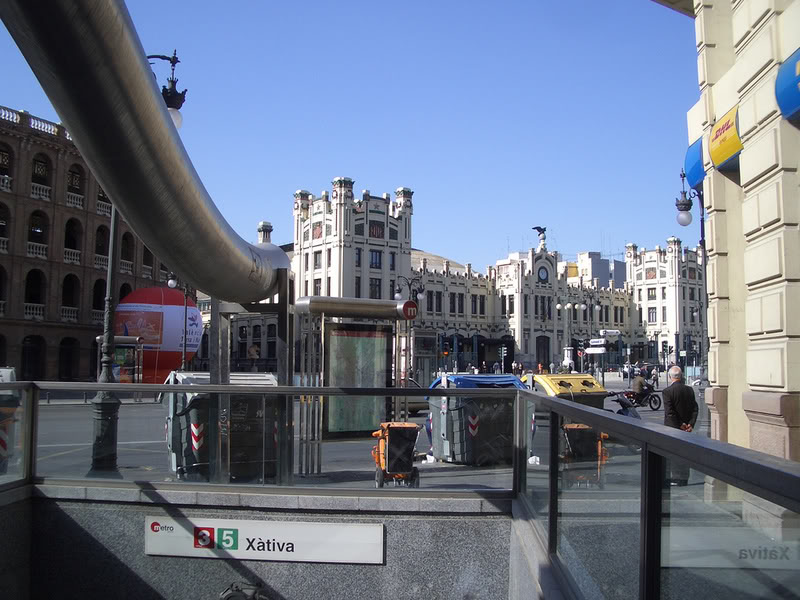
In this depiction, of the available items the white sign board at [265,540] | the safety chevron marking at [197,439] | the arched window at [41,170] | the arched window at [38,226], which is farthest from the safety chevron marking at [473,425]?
the arched window at [41,170]

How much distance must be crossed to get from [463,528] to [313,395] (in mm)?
1710

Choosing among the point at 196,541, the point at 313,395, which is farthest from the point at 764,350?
the point at 196,541

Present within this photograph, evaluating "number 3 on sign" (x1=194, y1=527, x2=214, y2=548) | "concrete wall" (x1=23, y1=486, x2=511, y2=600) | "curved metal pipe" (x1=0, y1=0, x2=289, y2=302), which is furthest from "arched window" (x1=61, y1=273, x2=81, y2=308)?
"curved metal pipe" (x1=0, y1=0, x2=289, y2=302)

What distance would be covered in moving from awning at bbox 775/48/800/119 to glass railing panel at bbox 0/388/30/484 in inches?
314

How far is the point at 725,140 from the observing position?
33.3 ft

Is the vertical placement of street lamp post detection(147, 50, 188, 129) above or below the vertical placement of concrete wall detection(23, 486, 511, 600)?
above

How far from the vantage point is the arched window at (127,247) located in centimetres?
5216

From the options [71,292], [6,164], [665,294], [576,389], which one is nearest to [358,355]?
[576,389]

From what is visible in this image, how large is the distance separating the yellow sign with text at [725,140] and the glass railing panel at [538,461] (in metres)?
5.93

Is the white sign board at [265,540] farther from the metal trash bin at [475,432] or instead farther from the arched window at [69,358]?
the arched window at [69,358]

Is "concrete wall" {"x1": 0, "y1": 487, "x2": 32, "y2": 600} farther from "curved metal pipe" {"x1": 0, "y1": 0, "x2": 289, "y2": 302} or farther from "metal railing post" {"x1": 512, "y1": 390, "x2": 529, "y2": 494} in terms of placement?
"metal railing post" {"x1": 512, "y1": 390, "x2": 529, "y2": 494}

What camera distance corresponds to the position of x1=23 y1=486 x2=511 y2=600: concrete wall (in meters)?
6.18

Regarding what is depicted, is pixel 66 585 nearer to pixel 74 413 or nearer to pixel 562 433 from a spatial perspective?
pixel 74 413

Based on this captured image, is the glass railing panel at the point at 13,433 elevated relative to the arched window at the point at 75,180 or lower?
lower
